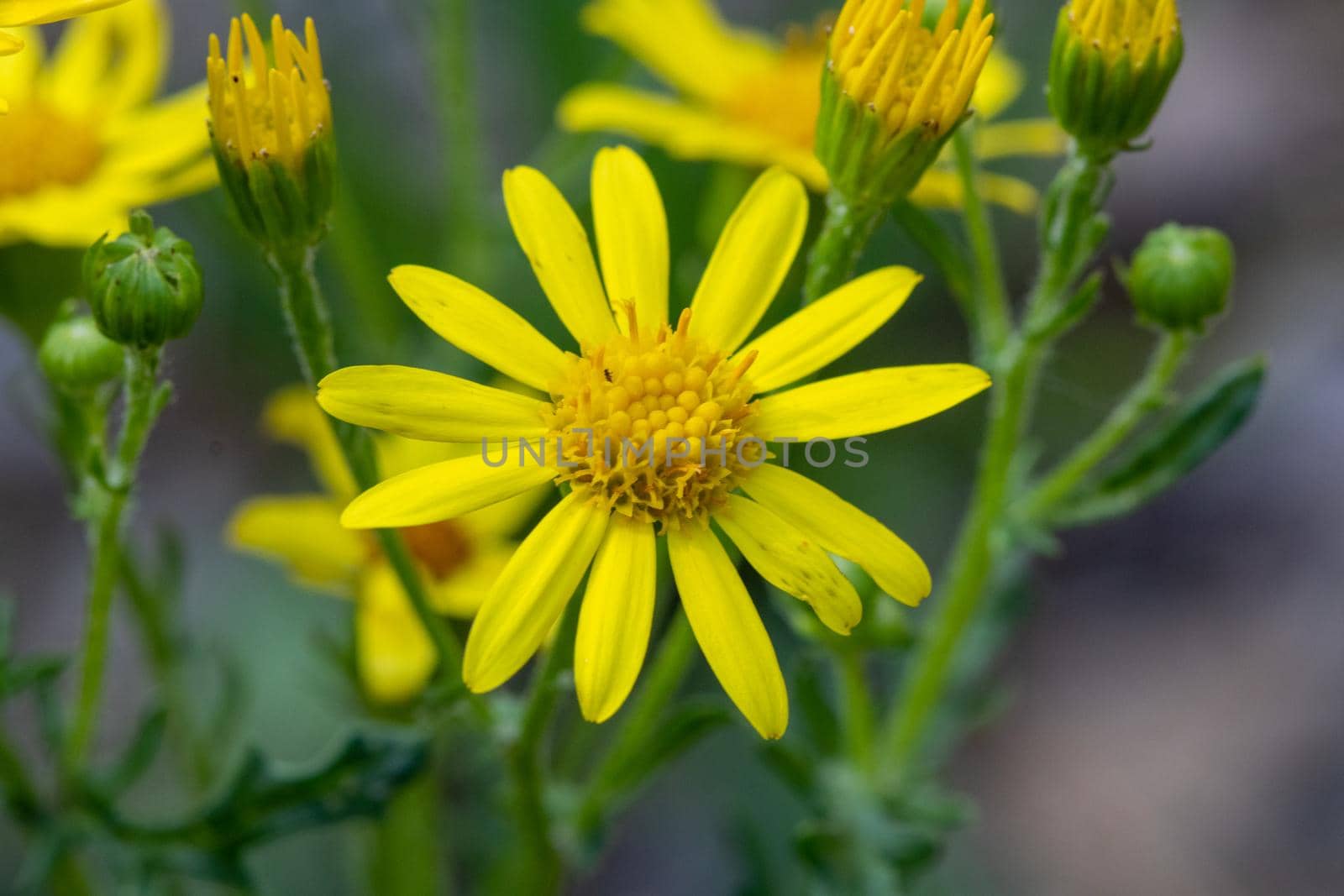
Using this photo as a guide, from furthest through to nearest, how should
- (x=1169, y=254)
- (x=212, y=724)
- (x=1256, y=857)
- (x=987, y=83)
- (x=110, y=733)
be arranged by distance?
1. (x=110, y=733)
2. (x=1256, y=857)
3. (x=987, y=83)
4. (x=212, y=724)
5. (x=1169, y=254)

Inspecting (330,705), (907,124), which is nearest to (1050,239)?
(907,124)

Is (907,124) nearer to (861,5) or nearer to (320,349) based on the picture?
(861,5)

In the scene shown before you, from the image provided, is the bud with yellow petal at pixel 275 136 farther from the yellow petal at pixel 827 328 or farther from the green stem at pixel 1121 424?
the green stem at pixel 1121 424

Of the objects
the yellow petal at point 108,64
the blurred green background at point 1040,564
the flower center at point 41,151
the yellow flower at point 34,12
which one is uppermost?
the yellow petal at point 108,64

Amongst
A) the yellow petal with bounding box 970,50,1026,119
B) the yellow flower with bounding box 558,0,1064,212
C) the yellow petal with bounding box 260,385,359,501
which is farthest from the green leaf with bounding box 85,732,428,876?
the yellow petal with bounding box 970,50,1026,119

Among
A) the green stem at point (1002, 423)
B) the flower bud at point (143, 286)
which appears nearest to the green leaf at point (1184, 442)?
the green stem at point (1002, 423)

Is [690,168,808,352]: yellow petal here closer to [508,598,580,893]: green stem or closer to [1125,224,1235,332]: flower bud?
[508,598,580,893]: green stem
